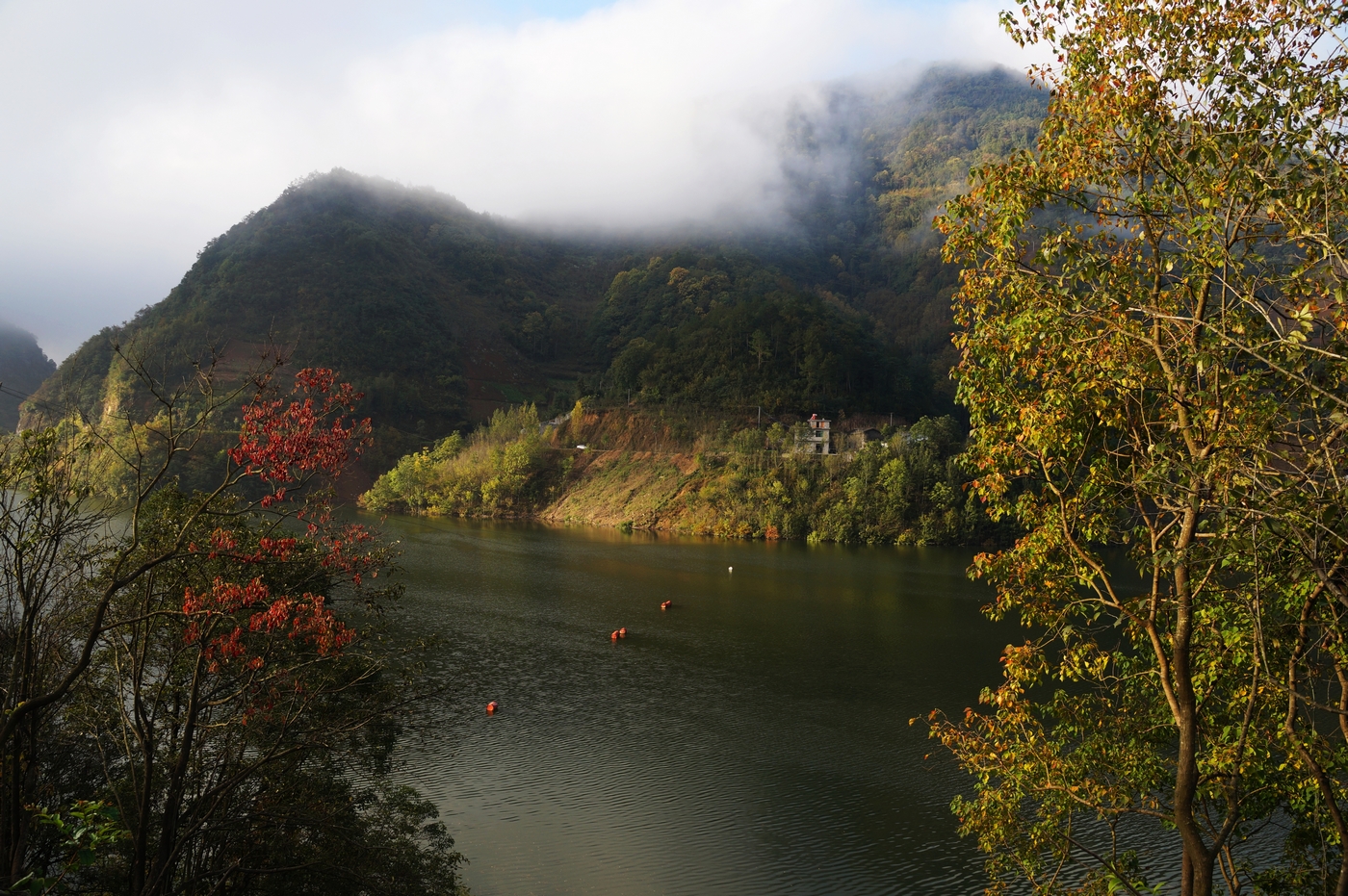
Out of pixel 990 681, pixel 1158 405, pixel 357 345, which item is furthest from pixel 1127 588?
pixel 357 345

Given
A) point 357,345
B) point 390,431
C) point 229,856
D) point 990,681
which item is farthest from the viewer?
point 357,345

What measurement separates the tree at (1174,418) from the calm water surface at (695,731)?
2.85m

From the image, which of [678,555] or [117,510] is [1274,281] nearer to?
[117,510]

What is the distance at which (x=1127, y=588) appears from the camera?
1535 inches

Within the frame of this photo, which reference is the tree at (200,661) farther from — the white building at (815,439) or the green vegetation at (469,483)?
the green vegetation at (469,483)

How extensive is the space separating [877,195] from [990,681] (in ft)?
623

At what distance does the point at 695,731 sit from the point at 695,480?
49415 mm

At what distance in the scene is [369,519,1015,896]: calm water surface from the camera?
44.7 ft

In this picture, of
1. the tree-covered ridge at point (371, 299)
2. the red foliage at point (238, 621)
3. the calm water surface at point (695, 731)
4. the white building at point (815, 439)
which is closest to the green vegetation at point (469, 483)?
the tree-covered ridge at point (371, 299)

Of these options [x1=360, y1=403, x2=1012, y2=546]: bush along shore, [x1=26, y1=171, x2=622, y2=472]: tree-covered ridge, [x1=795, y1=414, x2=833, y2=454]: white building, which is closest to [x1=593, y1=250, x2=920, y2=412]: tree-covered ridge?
[x1=360, y1=403, x2=1012, y2=546]: bush along shore

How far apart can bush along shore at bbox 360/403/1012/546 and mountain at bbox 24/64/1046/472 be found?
22.4 feet

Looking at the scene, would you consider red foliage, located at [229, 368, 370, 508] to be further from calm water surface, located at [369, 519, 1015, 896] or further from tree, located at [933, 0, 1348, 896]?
tree, located at [933, 0, 1348, 896]

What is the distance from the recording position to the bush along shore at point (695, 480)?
60.1m

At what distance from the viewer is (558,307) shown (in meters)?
150
